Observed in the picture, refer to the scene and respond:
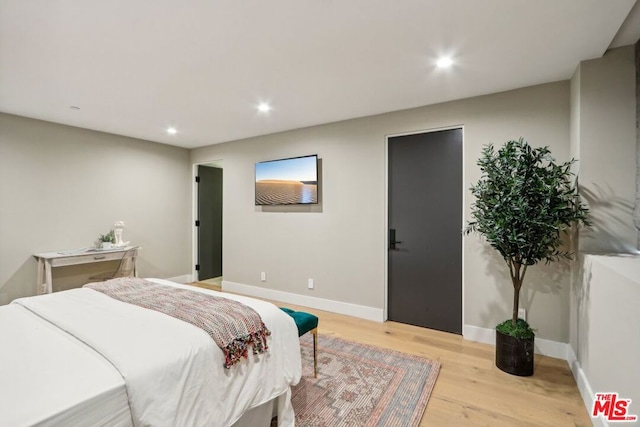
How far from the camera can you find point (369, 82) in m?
2.71

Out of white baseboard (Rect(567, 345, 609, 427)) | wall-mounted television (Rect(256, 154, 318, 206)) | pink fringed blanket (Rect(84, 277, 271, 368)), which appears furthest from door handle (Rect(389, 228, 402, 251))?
pink fringed blanket (Rect(84, 277, 271, 368))

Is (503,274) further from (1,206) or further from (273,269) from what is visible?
(1,206)

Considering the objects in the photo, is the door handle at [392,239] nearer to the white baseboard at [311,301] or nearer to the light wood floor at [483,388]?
the white baseboard at [311,301]

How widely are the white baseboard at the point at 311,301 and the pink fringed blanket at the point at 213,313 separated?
6.76 feet

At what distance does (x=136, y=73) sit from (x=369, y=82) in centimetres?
196

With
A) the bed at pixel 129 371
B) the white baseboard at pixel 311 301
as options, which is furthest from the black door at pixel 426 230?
the bed at pixel 129 371

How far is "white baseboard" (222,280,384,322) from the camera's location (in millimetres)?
3625

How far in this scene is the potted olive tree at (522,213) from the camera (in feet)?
7.42

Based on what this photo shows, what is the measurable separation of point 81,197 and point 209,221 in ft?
6.55

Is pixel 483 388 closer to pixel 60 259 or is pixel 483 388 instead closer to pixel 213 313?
pixel 213 313

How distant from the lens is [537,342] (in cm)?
276

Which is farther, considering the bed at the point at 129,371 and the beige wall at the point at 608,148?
the beige wall at the point at 608,148

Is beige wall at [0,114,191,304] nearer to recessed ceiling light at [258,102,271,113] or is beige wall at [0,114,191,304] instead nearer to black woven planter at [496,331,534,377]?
recessed ceiling light at [258,102,271,113]

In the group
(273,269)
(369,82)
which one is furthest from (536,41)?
(273,269)
